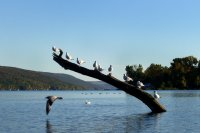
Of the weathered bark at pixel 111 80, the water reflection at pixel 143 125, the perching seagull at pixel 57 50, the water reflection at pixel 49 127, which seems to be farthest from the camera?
the weathered bark at pixel 111 80

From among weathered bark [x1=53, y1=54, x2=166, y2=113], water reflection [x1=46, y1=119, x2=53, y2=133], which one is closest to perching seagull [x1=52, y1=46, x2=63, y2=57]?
weathered bark [x1=53, y1=54, x2=166, y2=113]

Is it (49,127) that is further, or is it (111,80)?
(111,80)

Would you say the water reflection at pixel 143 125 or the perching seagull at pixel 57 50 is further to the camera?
the perching seagull at pixel 57 50

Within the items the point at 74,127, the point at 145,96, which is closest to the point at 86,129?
the point at 74,127

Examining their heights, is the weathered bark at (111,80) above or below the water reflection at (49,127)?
above

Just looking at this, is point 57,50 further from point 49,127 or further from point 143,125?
point 143,125

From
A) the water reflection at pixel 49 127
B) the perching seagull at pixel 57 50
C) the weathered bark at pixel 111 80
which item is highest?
the perching seagull at pixel 57 50

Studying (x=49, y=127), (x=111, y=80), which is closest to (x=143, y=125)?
(x=111, y=80)

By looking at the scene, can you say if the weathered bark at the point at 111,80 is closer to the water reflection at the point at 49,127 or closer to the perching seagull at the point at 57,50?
the perching seagull at the point at 57,50

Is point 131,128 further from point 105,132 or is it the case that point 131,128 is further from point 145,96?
point 145,96

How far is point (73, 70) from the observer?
36.4 metres

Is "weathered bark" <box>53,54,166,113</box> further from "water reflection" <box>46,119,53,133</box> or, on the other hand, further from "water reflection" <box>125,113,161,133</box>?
"water reflection" <box>46,119,53,133</box>

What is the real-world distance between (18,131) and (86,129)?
14.9 ft

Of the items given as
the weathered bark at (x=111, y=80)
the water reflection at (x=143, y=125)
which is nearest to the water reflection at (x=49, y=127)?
the weathered bark at (x=111, y=80)
